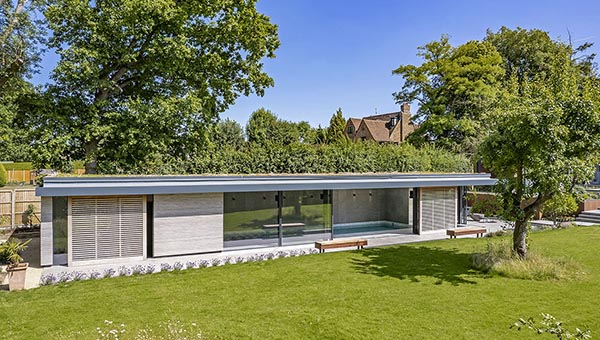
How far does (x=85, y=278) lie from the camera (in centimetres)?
957

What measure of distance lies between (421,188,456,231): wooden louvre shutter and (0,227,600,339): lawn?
5.63m

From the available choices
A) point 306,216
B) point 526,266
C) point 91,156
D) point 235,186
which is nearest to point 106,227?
point 235,186

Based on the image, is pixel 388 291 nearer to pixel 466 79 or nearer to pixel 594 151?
pixel 594 151

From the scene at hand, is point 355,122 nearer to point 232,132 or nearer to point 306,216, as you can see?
point 232,132

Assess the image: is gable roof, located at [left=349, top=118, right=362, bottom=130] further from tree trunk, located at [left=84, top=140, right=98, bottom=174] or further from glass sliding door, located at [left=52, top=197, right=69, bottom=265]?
glass sliding door, located at [left=52, top=197, right=69, bottom=265]

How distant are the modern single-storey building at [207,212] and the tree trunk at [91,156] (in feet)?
21.7

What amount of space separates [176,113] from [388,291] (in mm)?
12781

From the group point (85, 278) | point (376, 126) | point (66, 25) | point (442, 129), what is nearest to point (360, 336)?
point (85, 278)

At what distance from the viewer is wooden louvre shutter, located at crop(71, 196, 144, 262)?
10.8 m

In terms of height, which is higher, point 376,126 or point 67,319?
point 376,126

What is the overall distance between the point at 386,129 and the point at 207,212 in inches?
1562

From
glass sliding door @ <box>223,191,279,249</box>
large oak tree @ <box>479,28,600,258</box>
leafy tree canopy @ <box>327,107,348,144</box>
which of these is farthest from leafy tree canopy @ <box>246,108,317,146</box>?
large oak tree @ <box>479,28,600,258</box>

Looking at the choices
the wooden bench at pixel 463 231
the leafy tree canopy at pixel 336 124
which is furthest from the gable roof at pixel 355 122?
the wooden bench at pixel 463 231

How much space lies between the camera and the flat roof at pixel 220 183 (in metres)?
10.6
